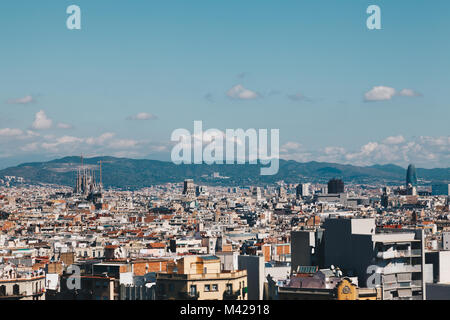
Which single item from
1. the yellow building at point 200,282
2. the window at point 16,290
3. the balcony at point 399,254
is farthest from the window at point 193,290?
the window at point 16,290

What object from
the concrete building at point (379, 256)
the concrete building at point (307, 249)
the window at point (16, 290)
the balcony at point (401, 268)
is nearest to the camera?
the concrete building at point (379, 256)

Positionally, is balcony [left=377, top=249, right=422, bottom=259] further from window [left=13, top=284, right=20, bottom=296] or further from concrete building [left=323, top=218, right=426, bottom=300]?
window [left=13, top=284, right=20, bottom=296]

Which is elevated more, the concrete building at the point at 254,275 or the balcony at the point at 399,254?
the balcony at the point at 399,254

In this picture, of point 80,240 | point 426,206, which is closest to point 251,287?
point 80,240

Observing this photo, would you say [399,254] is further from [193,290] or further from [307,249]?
[193,290]

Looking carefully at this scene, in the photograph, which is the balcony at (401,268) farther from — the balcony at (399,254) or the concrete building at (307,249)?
the concrete building at (307,249)

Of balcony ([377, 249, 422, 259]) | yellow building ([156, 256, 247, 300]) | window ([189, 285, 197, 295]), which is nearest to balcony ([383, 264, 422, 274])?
balcony ([377, 249, 422, 259])

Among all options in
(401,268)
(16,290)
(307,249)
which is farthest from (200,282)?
(16,290)
